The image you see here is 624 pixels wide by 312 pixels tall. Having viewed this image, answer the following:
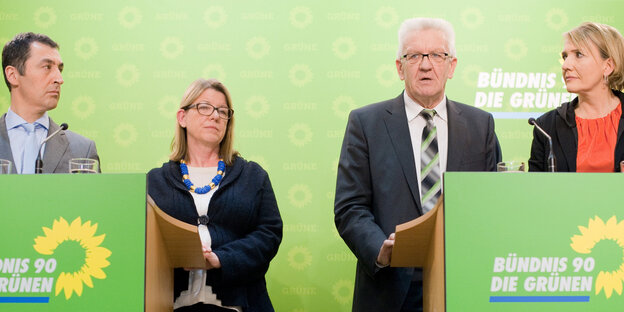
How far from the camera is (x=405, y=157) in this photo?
2.81 m

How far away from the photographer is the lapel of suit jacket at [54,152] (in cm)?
323

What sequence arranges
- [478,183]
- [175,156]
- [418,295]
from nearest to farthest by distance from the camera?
[478,183], [418,295], [175,156]

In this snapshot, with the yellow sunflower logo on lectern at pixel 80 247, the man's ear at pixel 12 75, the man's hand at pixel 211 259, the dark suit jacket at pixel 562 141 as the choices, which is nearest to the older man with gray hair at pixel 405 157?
the dark suit jacket at pixel 562 141

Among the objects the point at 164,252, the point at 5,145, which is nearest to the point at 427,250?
the point at 164,252

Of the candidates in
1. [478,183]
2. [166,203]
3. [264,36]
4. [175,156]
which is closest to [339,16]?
[264,36]

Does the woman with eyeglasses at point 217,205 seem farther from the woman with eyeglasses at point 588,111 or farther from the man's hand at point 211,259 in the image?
the woman with eyeglasses at point 588,111

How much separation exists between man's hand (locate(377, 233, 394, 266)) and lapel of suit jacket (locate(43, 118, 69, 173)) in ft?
5.33

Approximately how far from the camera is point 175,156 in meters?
3.29

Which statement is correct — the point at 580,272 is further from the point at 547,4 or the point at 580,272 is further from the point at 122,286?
the point at 547,4

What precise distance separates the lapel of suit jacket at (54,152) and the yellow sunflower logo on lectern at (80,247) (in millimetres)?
1317

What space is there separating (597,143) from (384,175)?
0.97m

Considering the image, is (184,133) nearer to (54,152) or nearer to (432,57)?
(54,152)

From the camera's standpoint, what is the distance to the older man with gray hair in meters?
2.66

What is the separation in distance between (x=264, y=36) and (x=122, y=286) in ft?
8.39
